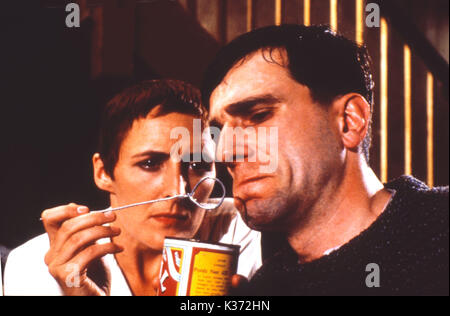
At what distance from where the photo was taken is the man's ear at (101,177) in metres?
1.44

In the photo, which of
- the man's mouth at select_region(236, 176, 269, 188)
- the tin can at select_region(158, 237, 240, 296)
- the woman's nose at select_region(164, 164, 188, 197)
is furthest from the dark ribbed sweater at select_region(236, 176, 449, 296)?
the woman's nose at select_region(164, 164, 188, 197)

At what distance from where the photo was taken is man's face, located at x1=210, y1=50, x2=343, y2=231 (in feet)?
3.85

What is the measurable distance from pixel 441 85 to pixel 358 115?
1.10 metres

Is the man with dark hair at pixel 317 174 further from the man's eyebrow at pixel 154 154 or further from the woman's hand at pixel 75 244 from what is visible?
the woman's hand at pixel 75 244

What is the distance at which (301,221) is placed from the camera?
1.21 metres

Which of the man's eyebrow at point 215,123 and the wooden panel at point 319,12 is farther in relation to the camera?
the wooden panel at point 319,12

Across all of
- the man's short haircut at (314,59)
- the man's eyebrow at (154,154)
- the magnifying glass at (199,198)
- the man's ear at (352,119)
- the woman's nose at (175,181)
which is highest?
the man's short haircut at (314,59)

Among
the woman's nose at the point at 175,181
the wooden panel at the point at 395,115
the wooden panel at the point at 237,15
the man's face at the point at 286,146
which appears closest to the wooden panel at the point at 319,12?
the wooden panel at the point at 237,15

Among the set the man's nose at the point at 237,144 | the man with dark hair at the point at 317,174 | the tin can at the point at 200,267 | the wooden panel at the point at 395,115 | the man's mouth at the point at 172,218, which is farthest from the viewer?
the wooden panel at the point at 395,115

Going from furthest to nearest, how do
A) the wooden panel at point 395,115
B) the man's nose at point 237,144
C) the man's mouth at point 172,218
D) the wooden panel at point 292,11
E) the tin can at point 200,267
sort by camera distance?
the wooden panel at point 395,115, the wooden panel at point 292,11, the man's mouth at point 172,218, the man's nose at point 237,144, the tin can at point 200,267

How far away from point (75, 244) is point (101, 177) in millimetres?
253
